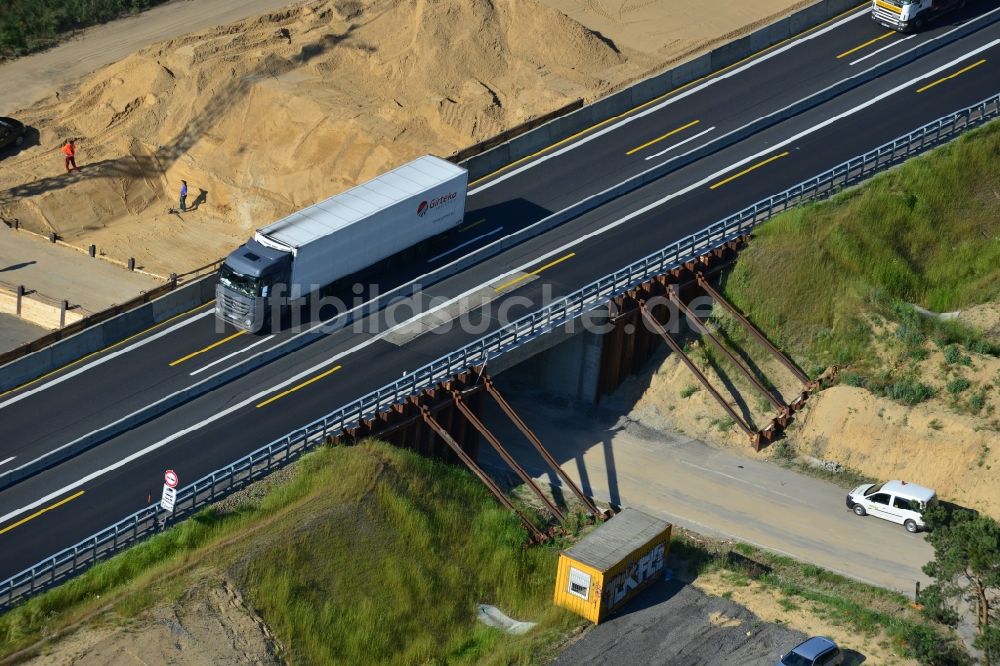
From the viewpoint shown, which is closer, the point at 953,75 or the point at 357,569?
the point at 357,569

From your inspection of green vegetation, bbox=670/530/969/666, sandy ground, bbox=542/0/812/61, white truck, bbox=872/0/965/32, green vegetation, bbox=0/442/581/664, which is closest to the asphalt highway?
white truck, bbox=872/0/965/32

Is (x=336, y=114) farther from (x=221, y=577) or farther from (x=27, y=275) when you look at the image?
(x=221, y=577)

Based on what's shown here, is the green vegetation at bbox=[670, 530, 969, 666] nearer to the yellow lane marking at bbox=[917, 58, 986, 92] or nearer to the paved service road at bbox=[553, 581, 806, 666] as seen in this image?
the paved service road at bbox=[553, 581, 806, 666]

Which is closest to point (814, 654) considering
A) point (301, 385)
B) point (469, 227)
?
point (301, 385)

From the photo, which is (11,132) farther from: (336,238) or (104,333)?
(336,238)

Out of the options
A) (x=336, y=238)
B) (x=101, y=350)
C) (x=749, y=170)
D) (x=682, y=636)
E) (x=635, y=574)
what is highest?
(x=749, y=170)

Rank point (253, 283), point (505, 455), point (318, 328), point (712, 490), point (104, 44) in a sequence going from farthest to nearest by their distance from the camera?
point (104, 44)
point (318, 328)
point (712, 490)
point (253, 283)
point (505, 455)

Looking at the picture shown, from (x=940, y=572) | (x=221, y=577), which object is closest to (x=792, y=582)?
(x=940, y=572)

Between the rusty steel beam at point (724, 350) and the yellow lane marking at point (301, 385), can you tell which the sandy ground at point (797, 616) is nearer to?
the rusty steel beam at point (724, 350)
